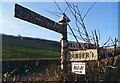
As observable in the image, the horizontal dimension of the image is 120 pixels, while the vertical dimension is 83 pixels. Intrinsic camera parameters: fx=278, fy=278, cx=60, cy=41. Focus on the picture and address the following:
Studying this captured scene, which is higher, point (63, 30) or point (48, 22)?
point (48, 22)

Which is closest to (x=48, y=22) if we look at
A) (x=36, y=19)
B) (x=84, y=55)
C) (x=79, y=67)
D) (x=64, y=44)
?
(x=36, y=19)

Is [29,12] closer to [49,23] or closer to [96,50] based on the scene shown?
[49,23]

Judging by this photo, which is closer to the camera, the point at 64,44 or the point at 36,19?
the point at 36,19

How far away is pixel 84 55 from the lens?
4.75 m

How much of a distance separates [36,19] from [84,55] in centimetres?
103

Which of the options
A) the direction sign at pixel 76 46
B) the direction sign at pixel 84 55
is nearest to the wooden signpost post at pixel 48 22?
the direction sign at pixel 76 46

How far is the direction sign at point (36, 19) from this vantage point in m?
4.43

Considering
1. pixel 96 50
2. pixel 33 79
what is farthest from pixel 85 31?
pixel 33 79

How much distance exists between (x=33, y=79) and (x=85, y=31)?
5.51ft

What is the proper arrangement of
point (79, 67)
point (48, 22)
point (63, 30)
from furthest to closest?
point (63, 30)
point (48, 22)
point (79, 67)

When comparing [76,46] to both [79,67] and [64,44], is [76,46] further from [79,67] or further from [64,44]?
[79,67]

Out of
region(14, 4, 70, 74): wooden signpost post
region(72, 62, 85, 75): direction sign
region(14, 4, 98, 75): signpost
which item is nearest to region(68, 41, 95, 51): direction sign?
region(14, 4, 98, 75): signpost

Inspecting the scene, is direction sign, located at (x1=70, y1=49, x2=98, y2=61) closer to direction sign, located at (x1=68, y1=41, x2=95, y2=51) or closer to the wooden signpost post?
direction sign, located at (x1=68, y1=41, x2=95, y2=51)

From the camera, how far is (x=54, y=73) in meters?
5.80
